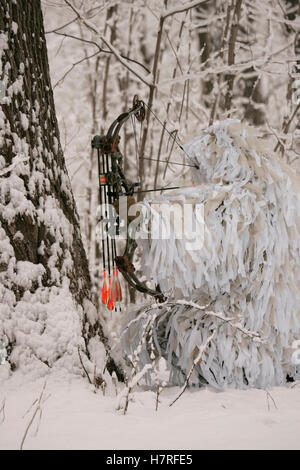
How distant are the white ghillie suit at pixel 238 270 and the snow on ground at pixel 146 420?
0.65 ft

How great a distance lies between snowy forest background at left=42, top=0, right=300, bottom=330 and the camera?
12.6 feet

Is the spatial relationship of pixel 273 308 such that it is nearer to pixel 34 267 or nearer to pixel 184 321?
pixel 184 321

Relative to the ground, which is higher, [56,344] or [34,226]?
[34,226]

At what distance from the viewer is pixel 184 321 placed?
93.8 inches

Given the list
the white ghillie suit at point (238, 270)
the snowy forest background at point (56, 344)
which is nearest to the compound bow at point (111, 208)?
the white ghillie suit at point (238, 270)

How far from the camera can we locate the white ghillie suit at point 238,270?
88.7 inches

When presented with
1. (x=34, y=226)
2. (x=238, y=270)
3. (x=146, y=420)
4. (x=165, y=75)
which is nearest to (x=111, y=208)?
(x=34, y=226)

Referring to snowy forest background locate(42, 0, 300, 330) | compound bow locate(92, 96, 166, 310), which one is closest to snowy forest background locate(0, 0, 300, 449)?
compound bow locate(92, 96, 166, 310)

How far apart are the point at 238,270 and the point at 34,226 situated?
3.05 ft

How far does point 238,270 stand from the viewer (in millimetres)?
2244

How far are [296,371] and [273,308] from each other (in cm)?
37

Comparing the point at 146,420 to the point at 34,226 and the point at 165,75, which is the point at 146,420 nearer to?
the point at 34,226
